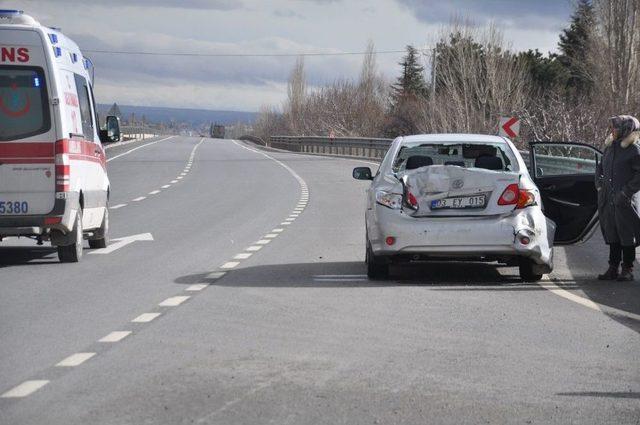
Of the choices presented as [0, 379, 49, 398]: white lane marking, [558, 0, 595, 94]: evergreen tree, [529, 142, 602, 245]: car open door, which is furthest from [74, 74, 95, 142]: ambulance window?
[558, 0, 595, 94]: evergreen tree

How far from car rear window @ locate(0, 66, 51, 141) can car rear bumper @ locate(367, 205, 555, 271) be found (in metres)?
4.10

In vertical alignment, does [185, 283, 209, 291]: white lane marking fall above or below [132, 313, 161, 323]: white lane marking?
below

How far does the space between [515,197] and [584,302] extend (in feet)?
4.90

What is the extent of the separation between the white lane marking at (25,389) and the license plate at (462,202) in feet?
19.8

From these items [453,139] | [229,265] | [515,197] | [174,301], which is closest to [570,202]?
[453,139]

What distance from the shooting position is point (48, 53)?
1498 centimetres

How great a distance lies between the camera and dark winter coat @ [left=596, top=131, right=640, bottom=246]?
545 inches

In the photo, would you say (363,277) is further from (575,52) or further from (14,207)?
(575,52)

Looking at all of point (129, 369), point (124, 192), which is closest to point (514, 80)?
point (124, 192)

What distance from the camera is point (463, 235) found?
1309 centimetres

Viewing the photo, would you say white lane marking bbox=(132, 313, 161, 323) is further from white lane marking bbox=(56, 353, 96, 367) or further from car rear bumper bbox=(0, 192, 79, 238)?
car rear bumper bbox=(0, 192, 79, 238)

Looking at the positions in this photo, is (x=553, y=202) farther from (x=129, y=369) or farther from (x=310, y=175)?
(x=310, y=175)

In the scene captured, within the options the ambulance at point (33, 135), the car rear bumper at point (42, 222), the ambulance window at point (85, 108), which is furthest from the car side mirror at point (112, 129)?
the car rear bumper at point (42, 222)

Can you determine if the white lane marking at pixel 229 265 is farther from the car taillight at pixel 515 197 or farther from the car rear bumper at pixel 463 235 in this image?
the car taillight at pixel 515 197
